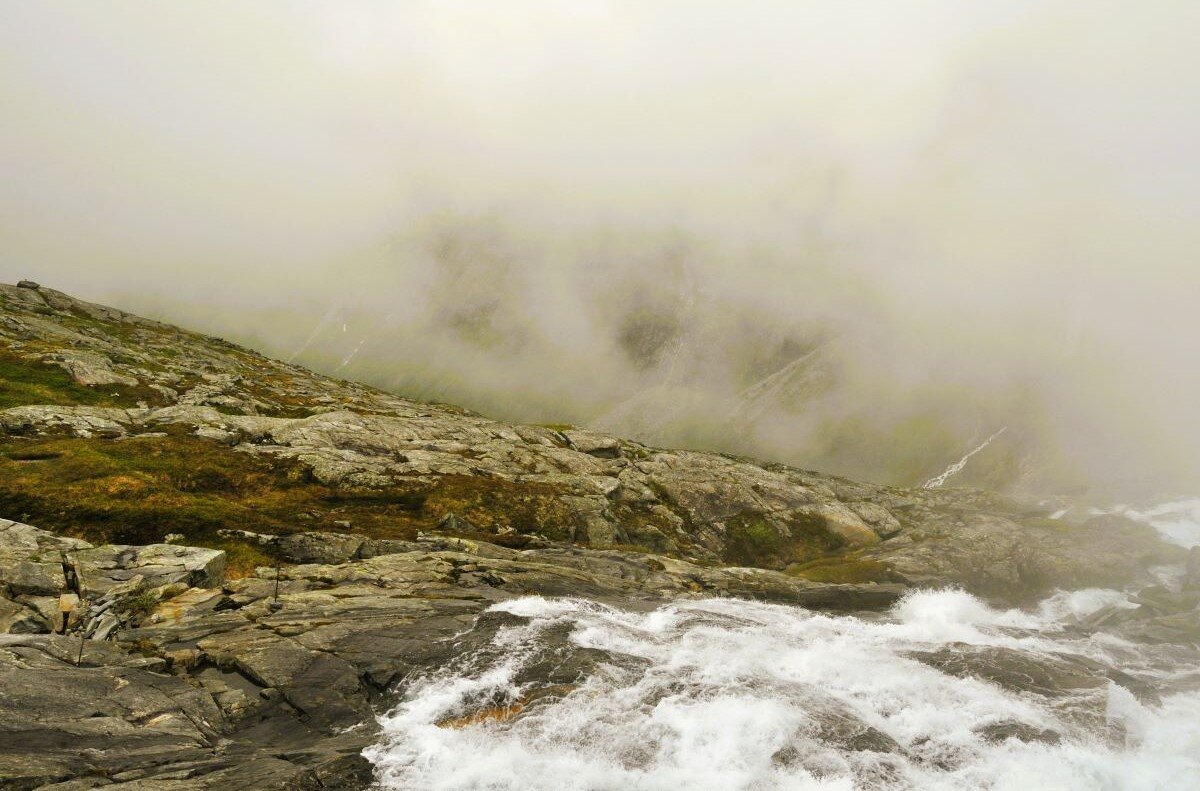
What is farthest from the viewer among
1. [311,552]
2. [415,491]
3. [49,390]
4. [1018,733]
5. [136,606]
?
[49,390]

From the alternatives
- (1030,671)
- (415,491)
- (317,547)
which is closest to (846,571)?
(1030,671)

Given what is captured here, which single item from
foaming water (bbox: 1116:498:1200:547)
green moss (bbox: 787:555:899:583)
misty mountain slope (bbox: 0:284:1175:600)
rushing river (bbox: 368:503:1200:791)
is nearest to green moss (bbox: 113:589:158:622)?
misty mountain slope (bbox: 0:284:1175:600)

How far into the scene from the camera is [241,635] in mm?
27250

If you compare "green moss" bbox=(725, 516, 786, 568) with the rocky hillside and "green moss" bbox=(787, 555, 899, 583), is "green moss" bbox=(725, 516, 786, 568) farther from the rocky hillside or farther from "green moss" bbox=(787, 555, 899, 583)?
"green moss" bbox=(787, 555, 899, 583)

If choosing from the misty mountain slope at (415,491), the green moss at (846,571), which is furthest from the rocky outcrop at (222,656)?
the green moss at (846,571)

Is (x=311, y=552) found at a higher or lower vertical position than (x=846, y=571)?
lower

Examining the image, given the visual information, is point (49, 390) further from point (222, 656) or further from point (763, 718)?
point (763, 718)

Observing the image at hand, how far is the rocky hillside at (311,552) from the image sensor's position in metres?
20.9

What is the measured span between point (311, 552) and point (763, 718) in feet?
104

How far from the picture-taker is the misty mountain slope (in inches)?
1689

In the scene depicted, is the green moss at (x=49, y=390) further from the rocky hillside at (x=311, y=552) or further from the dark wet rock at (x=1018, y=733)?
the dark wet rock at (x=1018, y=733)

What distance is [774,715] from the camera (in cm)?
A: 2528

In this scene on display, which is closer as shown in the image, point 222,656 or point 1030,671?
point 222,656

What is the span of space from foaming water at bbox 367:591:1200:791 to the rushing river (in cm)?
8
